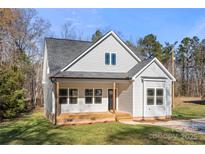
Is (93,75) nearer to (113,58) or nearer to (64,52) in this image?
(113,58)

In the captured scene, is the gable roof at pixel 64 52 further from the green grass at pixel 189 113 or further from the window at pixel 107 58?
the green grass at pixel 189 113

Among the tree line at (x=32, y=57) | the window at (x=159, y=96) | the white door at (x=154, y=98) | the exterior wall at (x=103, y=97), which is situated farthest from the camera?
the tree line at (x=32, y=57)

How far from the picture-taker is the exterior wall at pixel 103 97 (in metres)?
17.9

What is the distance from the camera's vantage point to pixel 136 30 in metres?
44.7

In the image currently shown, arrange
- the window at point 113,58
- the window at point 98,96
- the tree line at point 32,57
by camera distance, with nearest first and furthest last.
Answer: the window at point 113,58 → the window at point 98,96 → the tree line at point 32,57

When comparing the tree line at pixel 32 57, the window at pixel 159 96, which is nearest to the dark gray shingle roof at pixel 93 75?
the window at pixel 159 96

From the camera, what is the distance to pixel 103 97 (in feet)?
63.1

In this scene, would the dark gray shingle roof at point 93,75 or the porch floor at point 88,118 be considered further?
the dark gray shingle roof at point 93,75

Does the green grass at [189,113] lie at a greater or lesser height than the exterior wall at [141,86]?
lesser

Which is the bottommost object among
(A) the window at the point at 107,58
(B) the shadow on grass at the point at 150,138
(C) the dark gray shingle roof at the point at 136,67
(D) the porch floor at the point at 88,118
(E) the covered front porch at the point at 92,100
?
(B) the shadow on grass at the point at 150,138

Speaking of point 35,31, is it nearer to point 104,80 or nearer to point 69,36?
point 69,36

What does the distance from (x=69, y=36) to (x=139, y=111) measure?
2798 centimetres

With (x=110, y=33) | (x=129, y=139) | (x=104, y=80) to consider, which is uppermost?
(x=110, y=33)
